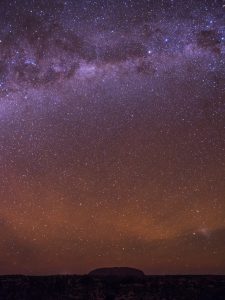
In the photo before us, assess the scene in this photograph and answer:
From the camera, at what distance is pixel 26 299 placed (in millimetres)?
10125

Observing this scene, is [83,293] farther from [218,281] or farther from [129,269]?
[129,269]

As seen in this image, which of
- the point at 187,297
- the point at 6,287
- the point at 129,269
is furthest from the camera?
the point at 129,269

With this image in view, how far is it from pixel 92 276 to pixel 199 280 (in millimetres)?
2684

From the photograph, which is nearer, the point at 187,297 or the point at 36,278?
the point at 187,297

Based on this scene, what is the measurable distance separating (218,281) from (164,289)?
134 cm

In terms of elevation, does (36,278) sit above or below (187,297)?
above

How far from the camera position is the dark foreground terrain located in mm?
9664

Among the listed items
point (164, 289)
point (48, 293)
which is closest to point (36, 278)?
point (48, 293)

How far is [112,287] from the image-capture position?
32.6ft

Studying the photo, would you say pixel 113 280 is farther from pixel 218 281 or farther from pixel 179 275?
pixel 218 281

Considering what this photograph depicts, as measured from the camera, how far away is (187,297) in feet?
31.5

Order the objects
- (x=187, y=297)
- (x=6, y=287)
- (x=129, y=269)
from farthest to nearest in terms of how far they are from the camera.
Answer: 1. (x=129, y=269)
2. (x=6, y=287)
3. (x=187, y=297)

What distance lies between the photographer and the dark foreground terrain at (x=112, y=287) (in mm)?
9664

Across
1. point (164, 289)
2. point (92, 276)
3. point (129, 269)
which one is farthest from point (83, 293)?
point (129, 269)
